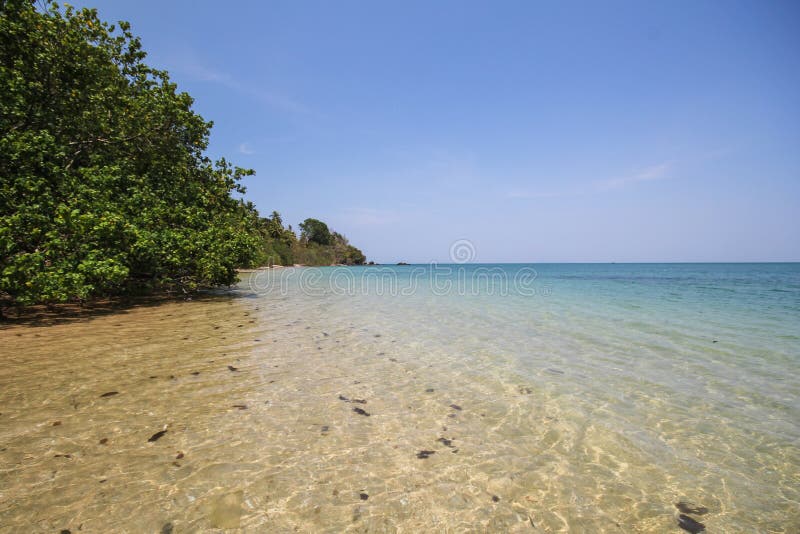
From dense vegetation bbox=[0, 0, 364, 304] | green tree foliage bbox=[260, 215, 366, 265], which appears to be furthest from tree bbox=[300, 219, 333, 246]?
dense vegetation bbox=[0, 0, 364, 304]

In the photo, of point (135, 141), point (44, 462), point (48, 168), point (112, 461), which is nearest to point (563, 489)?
point (112, 461)

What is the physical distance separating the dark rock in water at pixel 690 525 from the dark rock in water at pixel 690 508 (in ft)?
0.31

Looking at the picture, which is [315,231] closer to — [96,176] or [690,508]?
[96,176]

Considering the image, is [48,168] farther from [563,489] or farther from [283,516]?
[563,489]

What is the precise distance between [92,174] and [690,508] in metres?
17.1

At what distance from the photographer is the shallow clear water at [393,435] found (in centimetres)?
290

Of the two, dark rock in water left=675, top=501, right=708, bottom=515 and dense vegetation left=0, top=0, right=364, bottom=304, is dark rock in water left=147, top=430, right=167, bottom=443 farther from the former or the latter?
dense vegetation left=0, top=0, right=364, bottom=304

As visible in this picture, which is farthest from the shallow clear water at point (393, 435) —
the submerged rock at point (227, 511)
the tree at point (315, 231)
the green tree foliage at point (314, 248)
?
the tree at point (315, 231)

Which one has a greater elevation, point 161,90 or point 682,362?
point 161,90

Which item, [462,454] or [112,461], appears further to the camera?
[462,454]

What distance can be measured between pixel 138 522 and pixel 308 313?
469 inches

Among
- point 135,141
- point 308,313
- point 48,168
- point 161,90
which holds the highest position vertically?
point 161,90

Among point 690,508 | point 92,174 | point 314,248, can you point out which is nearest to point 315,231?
point 314,248

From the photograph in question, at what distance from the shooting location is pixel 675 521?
290 centimetres
